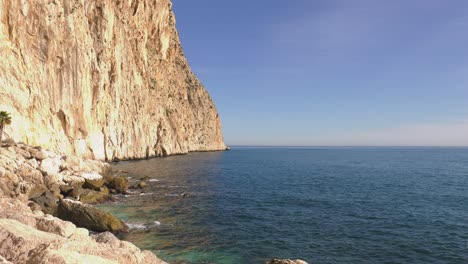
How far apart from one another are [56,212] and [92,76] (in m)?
50.1

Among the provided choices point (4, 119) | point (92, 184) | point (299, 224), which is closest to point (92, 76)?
point (4, 119)

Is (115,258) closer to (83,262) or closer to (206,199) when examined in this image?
(83,262)

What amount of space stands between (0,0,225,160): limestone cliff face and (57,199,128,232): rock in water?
2877 cm

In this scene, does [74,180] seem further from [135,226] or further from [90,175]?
[135,226]

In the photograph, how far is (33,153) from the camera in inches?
1460

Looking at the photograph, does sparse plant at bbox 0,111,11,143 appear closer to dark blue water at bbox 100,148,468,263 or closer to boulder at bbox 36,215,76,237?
dark blue water at bbox 100,148,468,263

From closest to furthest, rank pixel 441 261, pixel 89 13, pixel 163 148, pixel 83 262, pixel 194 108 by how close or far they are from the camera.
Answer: pixel 83 262
pixel 441 261
pixel 89 13
pixel 163 148
pixel 194 108

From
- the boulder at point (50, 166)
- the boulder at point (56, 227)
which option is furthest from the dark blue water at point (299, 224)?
the boulder at point (50, 166)

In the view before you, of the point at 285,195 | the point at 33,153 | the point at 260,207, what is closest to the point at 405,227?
the point at 260,207

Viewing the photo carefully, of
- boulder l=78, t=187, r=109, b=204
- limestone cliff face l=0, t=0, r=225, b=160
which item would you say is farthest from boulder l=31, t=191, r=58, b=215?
limestone cliff face l=0, t=0, r=225, b=160

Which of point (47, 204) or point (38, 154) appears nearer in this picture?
point (47, 204)

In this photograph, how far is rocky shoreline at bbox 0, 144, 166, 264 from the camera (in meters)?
9.28

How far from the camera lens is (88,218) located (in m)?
23.6

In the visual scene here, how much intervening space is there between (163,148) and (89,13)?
49.4 meters
